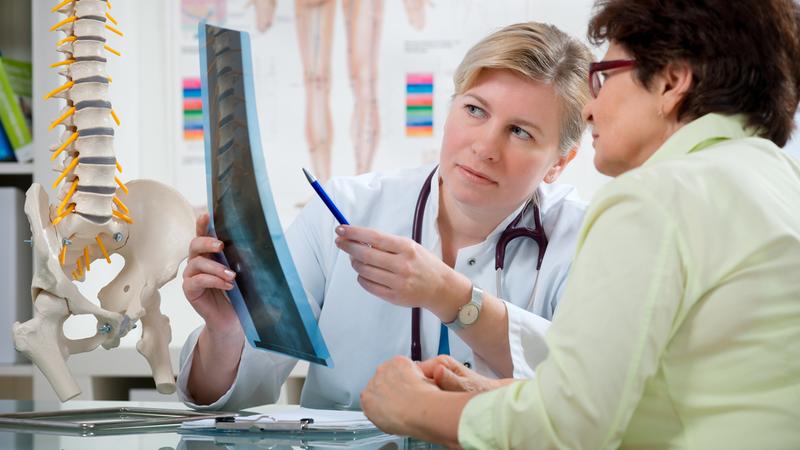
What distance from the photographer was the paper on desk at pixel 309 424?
126 centimetres

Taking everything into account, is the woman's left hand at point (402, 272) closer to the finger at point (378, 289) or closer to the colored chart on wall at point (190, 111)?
the finger at point (378, 289)

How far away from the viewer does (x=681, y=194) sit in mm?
848

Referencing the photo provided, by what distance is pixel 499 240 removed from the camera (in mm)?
1830

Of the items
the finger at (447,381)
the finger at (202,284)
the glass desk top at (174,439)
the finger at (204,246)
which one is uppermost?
the finger at (204,246)

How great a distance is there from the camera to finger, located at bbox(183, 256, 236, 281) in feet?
4.83

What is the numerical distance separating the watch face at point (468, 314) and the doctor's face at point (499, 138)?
0.91 feet

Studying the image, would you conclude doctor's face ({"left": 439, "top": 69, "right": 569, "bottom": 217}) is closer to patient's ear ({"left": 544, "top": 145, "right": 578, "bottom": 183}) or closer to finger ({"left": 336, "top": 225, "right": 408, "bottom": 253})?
patient's ear ({"left": 544, "top": 145, "right": 578, "bottom": 183})

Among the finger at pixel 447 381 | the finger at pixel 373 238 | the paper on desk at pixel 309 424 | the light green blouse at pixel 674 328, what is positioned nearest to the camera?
the light green blouse at pixel 674 328

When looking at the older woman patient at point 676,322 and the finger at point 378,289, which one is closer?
the older woman patient at point 676,322

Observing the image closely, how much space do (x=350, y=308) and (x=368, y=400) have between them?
0.78 m

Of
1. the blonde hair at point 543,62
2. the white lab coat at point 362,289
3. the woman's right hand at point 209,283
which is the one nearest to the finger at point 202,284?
the woman's right hand at point 209,283

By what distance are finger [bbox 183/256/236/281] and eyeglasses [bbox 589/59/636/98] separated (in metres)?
0.65

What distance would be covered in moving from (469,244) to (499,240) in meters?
0.08

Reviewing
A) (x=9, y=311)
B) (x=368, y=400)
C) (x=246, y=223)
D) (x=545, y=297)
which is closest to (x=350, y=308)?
(x=545, y=297)
